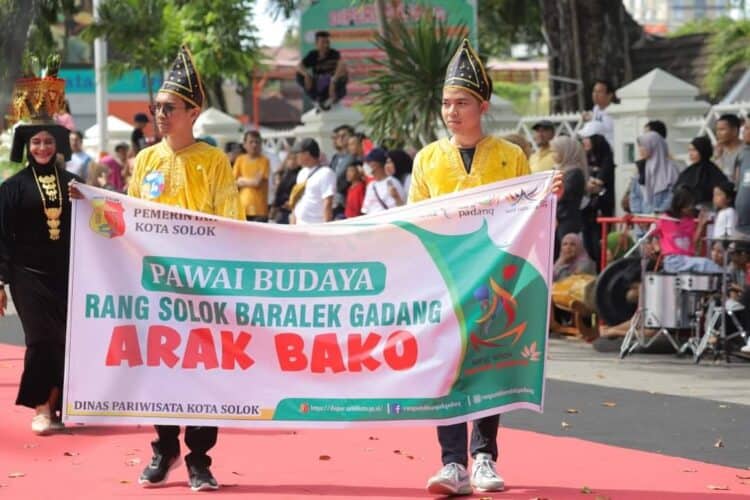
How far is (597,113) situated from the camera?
62.4 ft

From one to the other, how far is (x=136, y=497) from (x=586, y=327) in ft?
26.5

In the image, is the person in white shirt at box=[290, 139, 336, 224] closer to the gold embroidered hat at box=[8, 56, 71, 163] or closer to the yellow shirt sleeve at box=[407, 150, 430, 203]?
the gold embroidered hat at box=[8, 56, 71, 163]

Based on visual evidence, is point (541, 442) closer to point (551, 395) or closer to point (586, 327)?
point (551, 395)

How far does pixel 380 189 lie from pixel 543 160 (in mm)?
1505

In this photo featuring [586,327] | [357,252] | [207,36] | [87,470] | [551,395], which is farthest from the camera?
[207,36]

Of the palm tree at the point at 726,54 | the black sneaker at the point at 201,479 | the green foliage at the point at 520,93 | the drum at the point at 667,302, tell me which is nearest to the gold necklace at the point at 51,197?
the black sneaker at the point at 201,479

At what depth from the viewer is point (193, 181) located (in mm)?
8500

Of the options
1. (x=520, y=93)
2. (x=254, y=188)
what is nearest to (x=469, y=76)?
(x=254, y=188)

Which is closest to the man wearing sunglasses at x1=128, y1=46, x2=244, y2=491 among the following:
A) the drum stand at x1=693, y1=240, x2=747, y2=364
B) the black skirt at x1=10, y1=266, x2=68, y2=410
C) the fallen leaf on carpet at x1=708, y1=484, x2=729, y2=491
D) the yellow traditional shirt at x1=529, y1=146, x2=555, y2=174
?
the black skirt at x1=10, y1=266, x2=68, y2=410

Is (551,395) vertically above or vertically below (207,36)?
below

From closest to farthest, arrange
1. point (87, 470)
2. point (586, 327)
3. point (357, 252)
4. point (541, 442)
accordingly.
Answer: point (357, 252), point (87, 470), point (541, 442), point (586, 327)

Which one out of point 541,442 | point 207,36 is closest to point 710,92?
point 207,36

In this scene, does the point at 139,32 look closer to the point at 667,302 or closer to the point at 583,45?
the point at 583,45

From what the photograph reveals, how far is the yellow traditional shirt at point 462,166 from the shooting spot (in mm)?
8344
